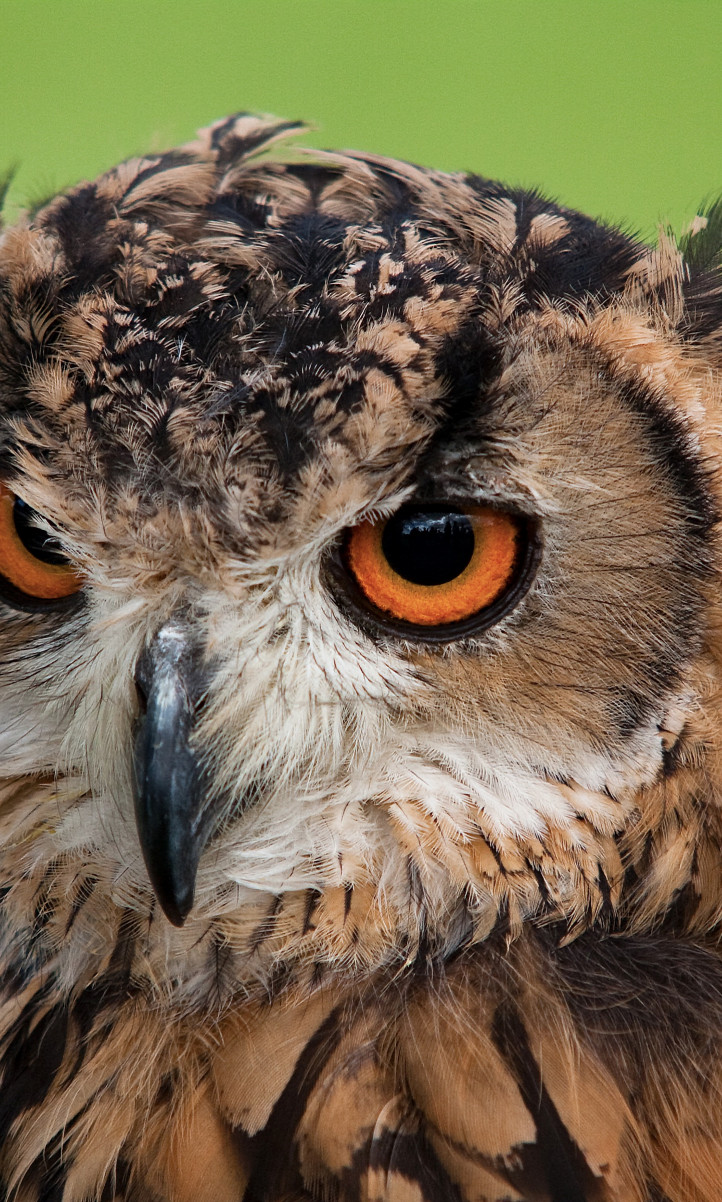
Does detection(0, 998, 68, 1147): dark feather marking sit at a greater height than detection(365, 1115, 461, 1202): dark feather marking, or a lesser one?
greater

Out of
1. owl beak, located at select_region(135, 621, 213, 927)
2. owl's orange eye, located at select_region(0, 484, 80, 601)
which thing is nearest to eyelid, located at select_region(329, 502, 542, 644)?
owl beak, located at select_region(135, 621, 213, 927)

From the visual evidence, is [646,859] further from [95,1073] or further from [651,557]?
[95,1073]

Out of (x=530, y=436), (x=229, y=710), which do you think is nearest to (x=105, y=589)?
(x=229, y=710)

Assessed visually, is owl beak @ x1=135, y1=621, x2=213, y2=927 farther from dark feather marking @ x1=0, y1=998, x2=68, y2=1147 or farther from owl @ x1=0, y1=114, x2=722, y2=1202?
dark feather marking @ x1=0, y1=998, x2=68, y2=1147

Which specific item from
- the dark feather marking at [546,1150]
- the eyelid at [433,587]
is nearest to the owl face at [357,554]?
the eyelid at [433,587]

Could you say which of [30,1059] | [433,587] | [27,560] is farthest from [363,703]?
[30,1059]

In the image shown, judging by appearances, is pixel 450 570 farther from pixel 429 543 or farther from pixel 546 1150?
pixel 546 1150

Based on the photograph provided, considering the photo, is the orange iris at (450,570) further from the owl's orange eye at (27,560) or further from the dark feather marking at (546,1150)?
the dark feather marking at (546,1150)
